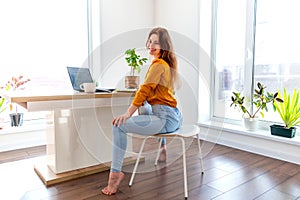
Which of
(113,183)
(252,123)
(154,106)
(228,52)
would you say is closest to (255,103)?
(252,123)

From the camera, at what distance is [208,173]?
5.99ft

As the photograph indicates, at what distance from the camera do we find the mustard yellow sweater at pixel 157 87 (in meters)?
1.43

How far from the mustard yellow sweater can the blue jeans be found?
0.15 feet

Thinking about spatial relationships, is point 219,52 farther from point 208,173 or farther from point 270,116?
point 208,173

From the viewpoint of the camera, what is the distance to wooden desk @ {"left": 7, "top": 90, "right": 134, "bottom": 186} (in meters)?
1.64

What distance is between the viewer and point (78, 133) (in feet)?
5.87

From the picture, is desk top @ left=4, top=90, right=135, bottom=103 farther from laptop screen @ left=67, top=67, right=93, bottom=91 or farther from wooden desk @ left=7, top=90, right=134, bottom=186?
laptop screen @ left=67, top=67, right=93, bottom=91

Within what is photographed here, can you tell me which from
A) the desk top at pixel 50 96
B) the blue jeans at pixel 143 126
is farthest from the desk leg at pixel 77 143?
the blue jeans at pixel 143 126

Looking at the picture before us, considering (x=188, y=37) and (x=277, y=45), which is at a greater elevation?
(x=188, y=37)

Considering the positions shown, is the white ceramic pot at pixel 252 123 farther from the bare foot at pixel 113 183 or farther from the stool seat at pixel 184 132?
the bare foot at pixel 113 183

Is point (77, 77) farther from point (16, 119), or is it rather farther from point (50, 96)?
point (16, 119)

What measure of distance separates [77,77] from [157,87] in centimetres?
68

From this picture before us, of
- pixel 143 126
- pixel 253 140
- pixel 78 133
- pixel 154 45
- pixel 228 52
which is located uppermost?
pixel 228 52

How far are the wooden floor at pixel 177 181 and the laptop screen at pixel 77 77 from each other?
69cm
